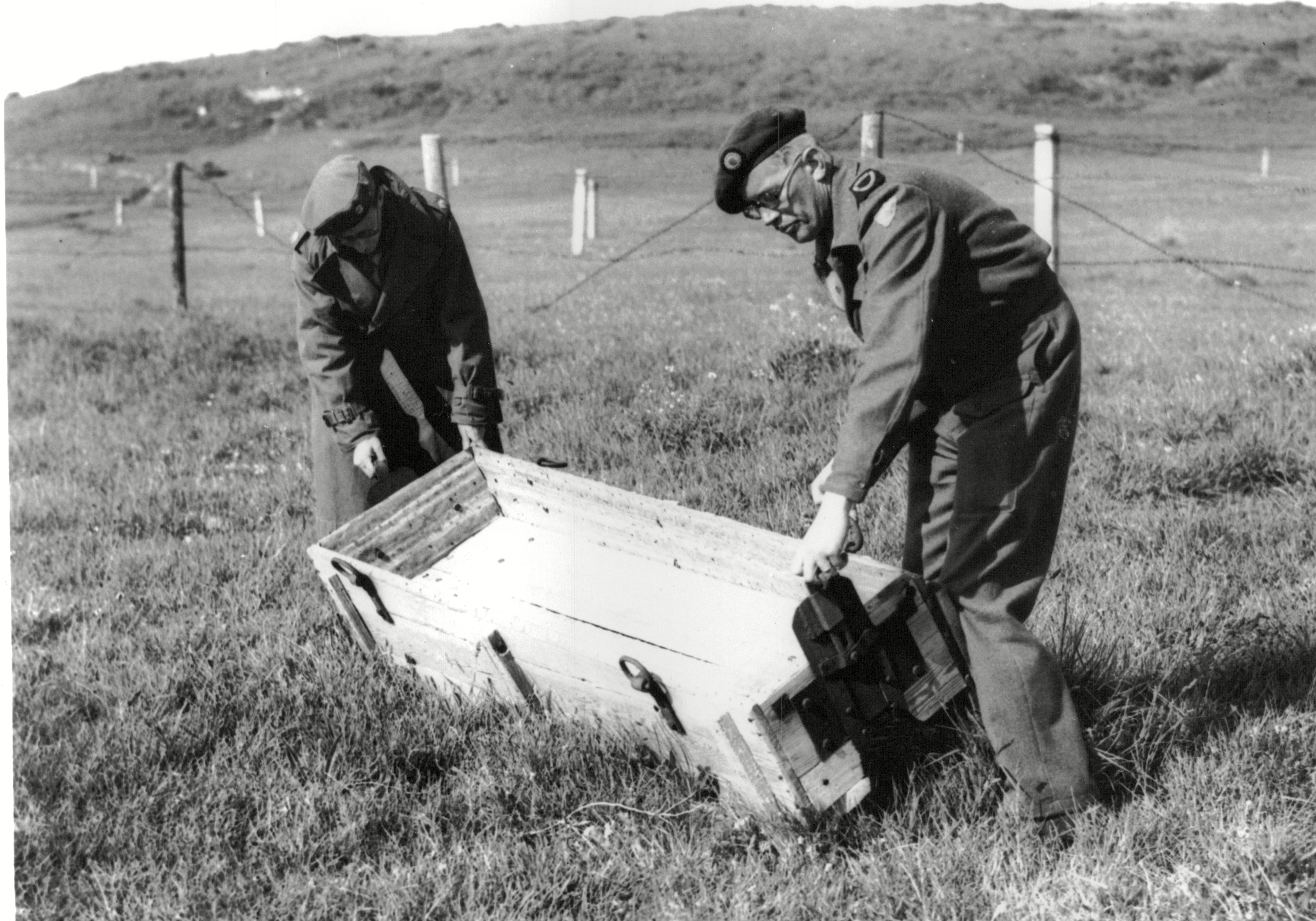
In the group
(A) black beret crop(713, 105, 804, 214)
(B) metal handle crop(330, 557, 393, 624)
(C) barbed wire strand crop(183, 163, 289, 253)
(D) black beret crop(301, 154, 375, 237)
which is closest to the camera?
(A) black beret crop(713, 105, 804, 214)

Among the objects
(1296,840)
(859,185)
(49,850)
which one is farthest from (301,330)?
(1296,840)

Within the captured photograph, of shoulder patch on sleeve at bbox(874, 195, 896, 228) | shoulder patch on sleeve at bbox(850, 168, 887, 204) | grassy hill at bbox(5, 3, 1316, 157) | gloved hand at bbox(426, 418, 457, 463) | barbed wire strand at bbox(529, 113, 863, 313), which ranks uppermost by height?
grassy hill at bbox(5, 3, 1316, 157)

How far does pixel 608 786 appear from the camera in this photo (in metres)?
2.84

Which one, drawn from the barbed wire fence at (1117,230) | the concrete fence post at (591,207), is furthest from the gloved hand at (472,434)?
the concrete fence post at (591,207)

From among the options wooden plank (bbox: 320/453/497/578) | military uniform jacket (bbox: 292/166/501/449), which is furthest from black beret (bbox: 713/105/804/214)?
wooden plank (bbox: 320/453/497/578)

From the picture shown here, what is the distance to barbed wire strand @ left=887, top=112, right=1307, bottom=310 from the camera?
17.2 ft

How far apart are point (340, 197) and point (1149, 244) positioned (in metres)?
4.68

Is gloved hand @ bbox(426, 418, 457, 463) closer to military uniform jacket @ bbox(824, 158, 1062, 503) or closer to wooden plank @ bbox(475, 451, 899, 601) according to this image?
wooden plank @ bbox(475, 451, 899, 601)

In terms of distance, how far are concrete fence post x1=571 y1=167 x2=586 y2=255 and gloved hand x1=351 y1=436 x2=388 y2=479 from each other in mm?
3106

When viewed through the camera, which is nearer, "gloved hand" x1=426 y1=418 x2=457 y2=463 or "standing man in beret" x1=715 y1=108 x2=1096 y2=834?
"standing man in beret" x1=715 y1=108 x2=1096 y2=834

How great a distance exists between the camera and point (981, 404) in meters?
2.58

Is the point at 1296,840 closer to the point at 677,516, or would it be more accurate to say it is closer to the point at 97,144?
the point at 677,516

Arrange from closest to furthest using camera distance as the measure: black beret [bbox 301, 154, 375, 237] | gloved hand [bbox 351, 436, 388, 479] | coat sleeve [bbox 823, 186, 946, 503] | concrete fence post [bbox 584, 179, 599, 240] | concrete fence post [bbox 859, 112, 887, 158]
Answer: coat sleeve [bbox 823, 186, 946, 503], black beret [bbox 301, 154, 375, 237], gloved hand [bbox 351, 436, 388, 479], concrete fence post [bbox 859, 112, 887, 158], concrete fence post [bbox 584, 179, 599, 240]

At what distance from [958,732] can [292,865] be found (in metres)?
1.57
